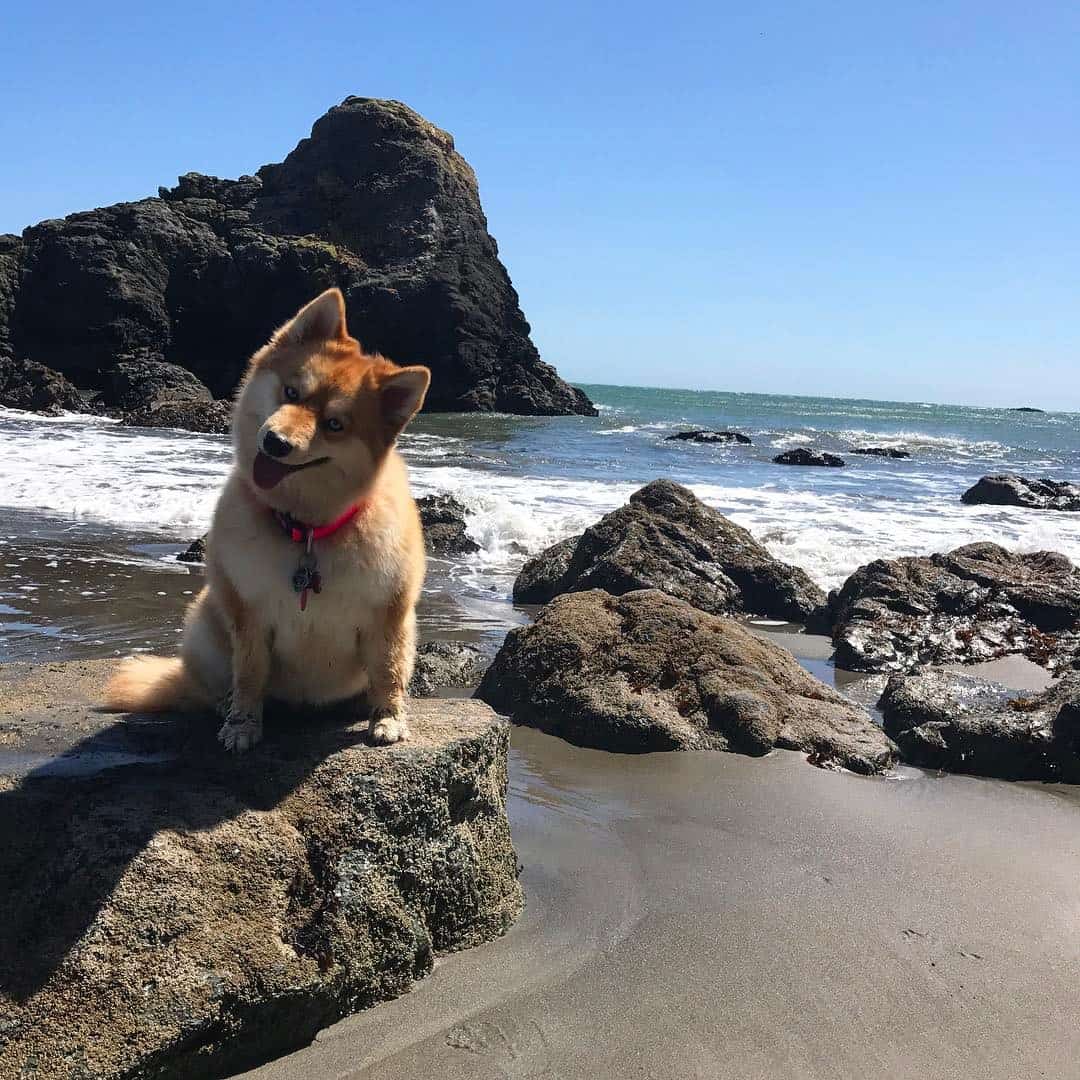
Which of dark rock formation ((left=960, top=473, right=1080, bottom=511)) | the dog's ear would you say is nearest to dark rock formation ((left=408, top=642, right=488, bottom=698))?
the dog's ear

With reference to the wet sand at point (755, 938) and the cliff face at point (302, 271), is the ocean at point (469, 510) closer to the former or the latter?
the wet sand at point (755, 938)

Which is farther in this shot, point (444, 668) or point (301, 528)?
point (444, 668)

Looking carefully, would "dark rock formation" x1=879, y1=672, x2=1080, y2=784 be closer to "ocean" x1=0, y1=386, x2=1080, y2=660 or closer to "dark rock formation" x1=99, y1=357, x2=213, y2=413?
"ocean" x1=0, y1=386, x2=1080, y2=660

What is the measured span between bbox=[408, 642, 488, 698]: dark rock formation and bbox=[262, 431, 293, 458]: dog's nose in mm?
3430

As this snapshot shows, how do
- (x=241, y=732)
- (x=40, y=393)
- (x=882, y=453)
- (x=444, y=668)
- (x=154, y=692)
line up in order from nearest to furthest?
(x=241, y=732) < (x=154, y=692) < (x=444, y=668) < (x=40, y=393) < (x=882, y=453)

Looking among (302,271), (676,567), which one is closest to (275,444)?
(676,567)

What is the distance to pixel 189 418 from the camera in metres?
28.3

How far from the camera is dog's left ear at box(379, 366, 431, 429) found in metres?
2.93

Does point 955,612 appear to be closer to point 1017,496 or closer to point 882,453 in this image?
point 1017,496

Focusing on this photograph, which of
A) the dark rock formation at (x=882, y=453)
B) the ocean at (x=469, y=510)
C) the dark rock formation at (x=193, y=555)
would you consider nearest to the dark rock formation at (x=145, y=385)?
the ocean at (x=469, y=510)

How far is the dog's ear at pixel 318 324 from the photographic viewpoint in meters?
2.98

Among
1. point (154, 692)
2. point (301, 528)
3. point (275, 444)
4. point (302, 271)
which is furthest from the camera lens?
point (302, 271)

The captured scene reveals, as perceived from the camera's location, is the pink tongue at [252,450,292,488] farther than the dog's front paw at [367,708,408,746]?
No

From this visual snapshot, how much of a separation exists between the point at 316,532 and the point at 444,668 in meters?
3.45
